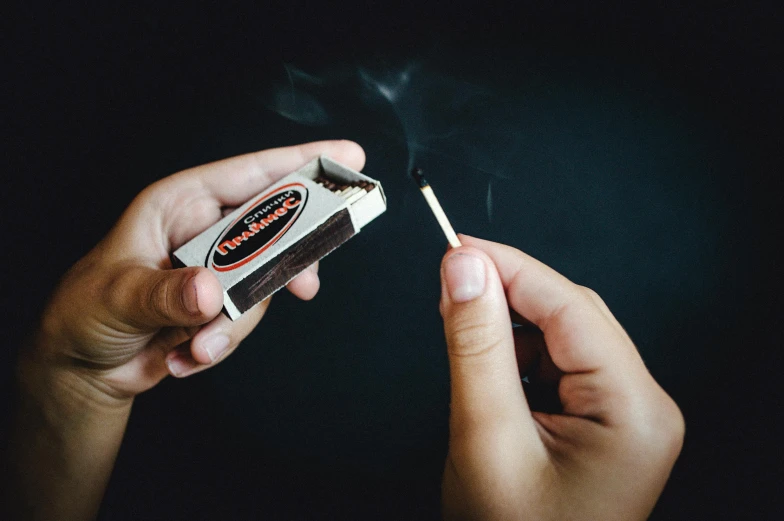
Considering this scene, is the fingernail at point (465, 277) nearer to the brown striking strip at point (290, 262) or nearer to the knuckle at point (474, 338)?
the knuckle at point (474, 338)

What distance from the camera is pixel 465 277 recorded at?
82 centimetres

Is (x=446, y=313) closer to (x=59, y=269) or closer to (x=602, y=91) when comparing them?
(x=602, y=91)

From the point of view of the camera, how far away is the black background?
1038 mm

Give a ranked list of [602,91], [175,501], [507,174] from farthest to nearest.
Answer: [175,501], [507,174], [602,91]

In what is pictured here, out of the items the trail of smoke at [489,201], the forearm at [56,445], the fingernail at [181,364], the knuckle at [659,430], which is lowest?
the forearm at [56,445]

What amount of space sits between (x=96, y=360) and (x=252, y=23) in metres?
1.19

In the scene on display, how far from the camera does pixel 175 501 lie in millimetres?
1521

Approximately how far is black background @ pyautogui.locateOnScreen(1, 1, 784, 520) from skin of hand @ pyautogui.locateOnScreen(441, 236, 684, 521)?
1.42 ft

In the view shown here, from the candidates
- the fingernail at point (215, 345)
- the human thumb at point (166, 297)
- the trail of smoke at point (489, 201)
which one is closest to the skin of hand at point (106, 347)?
the fingernail at point (215, 345)

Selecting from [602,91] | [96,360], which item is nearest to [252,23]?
[602,91]

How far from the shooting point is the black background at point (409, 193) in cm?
104

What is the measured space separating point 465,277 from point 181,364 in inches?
41.4

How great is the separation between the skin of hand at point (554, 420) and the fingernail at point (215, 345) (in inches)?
29.3

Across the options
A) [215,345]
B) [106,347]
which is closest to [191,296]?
[215,345]
